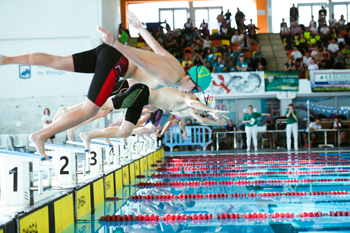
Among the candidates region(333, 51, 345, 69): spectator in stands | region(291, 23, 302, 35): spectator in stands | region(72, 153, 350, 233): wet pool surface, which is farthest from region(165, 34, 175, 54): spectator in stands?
region(72, 153, 350, 233): wet pool surface

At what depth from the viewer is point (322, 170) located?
7801 mm

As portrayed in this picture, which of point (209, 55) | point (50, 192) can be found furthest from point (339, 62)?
point (50, 192)

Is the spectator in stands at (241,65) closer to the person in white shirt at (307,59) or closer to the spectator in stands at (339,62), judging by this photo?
the person in white shirt at (307,59)

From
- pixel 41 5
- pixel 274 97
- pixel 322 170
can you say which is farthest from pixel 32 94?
pixel 322 170

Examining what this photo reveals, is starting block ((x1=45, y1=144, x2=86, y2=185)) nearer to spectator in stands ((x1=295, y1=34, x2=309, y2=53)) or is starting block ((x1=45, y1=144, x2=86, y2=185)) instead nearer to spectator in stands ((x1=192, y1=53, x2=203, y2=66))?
spectator in stands ((x1=192, y1=53, x2=203, y2=66))

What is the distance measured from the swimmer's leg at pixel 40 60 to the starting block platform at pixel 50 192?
0.76 meters

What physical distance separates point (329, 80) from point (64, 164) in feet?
40.5

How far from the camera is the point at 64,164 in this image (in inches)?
168

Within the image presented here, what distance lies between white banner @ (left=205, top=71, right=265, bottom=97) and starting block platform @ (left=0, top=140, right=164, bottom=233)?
8.94 metres

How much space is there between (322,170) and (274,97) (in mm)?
7556

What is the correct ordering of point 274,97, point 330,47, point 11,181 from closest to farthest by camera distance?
point 11,181 → point 274,97 → point 330,47

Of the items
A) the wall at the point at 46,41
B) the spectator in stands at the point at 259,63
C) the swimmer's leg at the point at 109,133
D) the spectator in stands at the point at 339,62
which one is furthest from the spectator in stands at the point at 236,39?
the swimmer's leg at the point at 109,133

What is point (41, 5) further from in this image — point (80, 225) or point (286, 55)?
point (80, 225)

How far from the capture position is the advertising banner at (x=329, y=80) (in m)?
14.1
